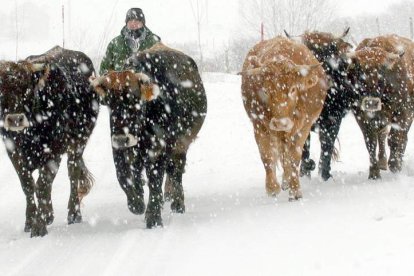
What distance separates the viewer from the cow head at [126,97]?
5180 millimetres

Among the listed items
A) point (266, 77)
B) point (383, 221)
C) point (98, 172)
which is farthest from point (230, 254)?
point (98, 172)

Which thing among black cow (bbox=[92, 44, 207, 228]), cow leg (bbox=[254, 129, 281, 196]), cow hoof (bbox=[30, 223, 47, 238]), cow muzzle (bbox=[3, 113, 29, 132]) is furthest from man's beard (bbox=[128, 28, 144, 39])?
cow hoof (bbox=[30, 223, 47, 238])

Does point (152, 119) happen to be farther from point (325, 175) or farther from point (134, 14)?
point (325, 175)

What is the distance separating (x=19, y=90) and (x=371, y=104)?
3892 mm

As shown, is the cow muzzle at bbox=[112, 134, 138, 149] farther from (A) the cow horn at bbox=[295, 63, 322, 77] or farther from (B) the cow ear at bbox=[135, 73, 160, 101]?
Answer: (A) the cow horn at bbox=[295, 63, 322, 77]

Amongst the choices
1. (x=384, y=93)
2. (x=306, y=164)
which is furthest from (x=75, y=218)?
(x=384, y=93)

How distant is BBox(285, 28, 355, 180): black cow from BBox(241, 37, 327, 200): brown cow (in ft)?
1.93

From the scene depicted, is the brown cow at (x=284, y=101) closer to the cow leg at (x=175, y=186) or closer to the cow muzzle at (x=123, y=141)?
the cow leg at (x=175, y=186)

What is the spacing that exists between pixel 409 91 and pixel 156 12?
5038 centimetres

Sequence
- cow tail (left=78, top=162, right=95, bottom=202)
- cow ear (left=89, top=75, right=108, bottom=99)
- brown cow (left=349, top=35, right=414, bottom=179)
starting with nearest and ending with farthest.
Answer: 1. cow ear (left=89, top=75, right=108, bottom=99)
2. cow tail (left=78, top=162, right=95, bottom=202)
3. brown cow (left=349, top=35, right=414, bottom=179)

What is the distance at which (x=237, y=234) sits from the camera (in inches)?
194

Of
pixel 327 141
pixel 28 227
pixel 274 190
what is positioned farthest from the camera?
pixel 327 141

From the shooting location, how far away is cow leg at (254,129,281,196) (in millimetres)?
6559

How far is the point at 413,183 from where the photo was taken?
21.1ft
